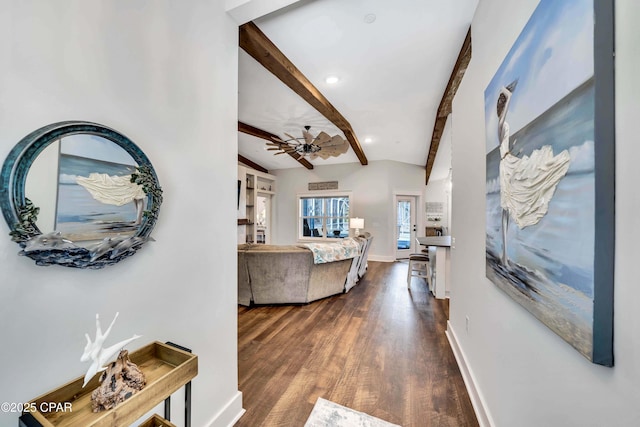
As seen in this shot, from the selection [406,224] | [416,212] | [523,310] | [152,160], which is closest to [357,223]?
[406,224]

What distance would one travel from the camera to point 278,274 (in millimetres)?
3307

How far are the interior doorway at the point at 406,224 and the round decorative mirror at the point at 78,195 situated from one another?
22.1ft

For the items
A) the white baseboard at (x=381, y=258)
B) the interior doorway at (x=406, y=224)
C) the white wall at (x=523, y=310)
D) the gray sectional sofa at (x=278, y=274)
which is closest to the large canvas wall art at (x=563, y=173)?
the white wall at (x=523, y=310)

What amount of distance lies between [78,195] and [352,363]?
2.19 m

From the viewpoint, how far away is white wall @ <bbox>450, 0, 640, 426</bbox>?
1.76 feet

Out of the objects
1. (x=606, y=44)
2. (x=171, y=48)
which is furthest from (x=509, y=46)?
(x=171, y=48)

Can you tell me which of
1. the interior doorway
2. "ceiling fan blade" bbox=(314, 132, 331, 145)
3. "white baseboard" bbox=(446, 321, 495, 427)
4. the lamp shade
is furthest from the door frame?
"white baseboard" bbox=(446, 321, 495, 427)

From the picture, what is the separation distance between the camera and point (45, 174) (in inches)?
29.2

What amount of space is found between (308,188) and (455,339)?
5.96 meters

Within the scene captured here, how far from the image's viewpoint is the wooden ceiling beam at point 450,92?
2287 millimetres

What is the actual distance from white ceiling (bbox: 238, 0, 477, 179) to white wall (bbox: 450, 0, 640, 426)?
0.49m

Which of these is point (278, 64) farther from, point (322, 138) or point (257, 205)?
point (257, 205)

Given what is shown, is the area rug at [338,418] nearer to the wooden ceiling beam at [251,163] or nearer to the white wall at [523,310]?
the white wall at [523,310]

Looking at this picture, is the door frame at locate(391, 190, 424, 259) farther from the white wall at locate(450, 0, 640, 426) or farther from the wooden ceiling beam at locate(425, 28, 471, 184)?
the white wall at locate(450, 0, 640, 426)
